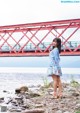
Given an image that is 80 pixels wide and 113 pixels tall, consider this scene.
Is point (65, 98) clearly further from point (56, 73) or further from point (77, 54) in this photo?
point (77, 54)

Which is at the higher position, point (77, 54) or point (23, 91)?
point (77, 54)

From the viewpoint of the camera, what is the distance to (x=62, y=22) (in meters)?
37.2

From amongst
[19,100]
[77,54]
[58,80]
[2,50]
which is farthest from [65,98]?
[2,50]

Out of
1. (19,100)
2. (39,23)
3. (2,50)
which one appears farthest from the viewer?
(2,50)

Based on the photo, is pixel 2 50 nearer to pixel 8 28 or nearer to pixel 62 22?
pixel 8 28

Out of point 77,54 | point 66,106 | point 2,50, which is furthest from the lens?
point 2,50

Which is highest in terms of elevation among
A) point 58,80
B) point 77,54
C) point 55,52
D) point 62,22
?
point 62,22

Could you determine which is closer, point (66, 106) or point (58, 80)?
point (66, 106)

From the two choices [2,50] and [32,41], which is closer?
[32,41]

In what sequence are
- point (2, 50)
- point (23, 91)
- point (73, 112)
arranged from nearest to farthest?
point (73, 112) → point (23, 91) → point (2, 50)

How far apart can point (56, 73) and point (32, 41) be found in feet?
101

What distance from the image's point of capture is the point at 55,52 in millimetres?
10047

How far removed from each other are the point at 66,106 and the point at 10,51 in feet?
110

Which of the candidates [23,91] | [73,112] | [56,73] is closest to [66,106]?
[73,112]
